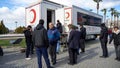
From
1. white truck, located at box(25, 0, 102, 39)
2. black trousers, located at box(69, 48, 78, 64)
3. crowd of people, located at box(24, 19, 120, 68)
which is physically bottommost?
black trousers, located at box(69, 48, 78, 64)

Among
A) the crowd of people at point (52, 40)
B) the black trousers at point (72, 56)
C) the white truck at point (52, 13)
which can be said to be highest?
the white truck at point (52, 13)

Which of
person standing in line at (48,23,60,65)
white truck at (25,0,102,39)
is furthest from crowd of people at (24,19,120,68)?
white truck at (25,0,102,39)

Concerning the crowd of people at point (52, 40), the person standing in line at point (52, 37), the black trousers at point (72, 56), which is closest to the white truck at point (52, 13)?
the crowd of people at point (52, 40)

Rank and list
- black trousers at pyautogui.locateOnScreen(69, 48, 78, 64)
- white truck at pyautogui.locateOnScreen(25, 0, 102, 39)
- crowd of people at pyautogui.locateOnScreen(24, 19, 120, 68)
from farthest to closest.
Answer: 1. white truck at pyautogui.locateOnScreen(25, 0, 102, 39)
2. black trousers at pyautogui.locateOnScreen(69, 48, 78, 64)
3. crowd of people at pyautogui.locateOnScreen(24, 19, 120, 68)

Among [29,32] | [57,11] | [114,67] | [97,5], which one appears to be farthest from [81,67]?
[97,5]

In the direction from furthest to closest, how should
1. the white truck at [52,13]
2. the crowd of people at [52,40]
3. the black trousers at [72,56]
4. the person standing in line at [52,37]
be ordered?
the white truck at [52,13] → the black trousers at [72,56] → the person standing in line at [52,37] → the crowd of people at [52,40]

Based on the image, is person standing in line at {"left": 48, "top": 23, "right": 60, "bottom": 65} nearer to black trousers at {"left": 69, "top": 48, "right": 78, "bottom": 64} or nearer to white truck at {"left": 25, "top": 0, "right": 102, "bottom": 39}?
black trousers at {"left": 69, "top": 48, "right": 78, "bottom": 64}

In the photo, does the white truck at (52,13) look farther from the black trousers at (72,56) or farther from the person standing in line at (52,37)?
the black trousers at (72,56)

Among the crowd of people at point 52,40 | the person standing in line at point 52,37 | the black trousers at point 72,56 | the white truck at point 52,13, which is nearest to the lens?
the crowd of people at point 52,40

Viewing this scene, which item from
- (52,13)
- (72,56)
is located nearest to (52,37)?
(72,56)

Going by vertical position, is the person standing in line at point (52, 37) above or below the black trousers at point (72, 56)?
above

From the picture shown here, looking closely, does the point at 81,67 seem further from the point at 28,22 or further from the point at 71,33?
the point at 28,22

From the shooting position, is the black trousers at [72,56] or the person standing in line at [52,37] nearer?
the person standing in line at [52,37]

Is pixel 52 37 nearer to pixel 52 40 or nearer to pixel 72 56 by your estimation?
pixel 52 40
